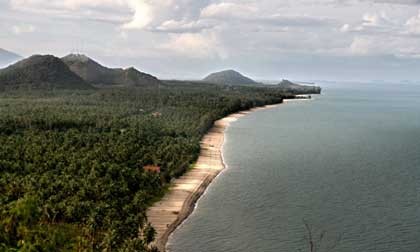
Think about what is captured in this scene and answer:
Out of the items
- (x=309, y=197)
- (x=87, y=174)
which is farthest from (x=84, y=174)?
(x=309, y=197)

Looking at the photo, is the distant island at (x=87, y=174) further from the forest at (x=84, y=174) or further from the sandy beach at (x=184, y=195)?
the sandy beach at (x=184, y=195)

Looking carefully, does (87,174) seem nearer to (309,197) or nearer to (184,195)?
(184,195)

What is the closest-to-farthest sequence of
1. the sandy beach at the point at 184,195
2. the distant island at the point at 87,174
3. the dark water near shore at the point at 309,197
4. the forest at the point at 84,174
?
the forest at the point at 84,174, the distant island at the point at 87,174, the dark water near shore at the point at 309,197, the sandy beach at the point at 184,195

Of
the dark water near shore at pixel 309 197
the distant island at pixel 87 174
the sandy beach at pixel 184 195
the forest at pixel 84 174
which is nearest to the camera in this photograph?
the forest at pixel 84 174

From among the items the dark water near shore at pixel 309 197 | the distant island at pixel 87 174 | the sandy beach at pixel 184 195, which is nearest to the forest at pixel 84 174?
the distant island at pixel 87 174

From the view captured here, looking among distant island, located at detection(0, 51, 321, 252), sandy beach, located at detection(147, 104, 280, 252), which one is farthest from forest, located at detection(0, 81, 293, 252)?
sandy beach, located at detection(147, 104, 280, 252)

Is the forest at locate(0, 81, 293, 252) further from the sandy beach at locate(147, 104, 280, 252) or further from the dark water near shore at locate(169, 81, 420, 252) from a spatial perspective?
the dark water near shore at locate(169, 81, 420, 252)

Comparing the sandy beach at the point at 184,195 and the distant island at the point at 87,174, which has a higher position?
the distant island at the point at 87,174
